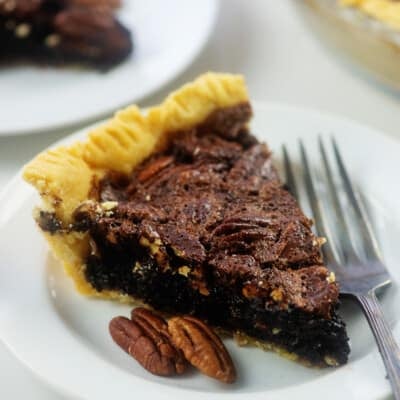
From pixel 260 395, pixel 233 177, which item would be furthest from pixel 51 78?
pixel 260 395

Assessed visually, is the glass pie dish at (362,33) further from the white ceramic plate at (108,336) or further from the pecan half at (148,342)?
the pecan half at (148,342)

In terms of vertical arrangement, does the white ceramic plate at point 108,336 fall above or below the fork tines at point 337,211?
below

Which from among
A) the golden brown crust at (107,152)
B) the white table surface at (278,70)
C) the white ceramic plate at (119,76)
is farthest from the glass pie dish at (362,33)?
the golden brown crust at (107,152)

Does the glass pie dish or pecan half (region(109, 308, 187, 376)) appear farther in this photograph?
the glass pie dish

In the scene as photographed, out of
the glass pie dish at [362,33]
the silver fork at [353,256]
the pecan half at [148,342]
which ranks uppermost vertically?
the glass pie dish at [362,33]

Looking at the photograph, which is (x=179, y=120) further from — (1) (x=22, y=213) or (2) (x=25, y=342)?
(2) (x=25, y=342)

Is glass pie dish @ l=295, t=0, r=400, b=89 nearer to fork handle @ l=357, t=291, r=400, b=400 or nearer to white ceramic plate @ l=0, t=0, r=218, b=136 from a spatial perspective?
white ceramic plate @ l=0, t=0, r=218, b=136

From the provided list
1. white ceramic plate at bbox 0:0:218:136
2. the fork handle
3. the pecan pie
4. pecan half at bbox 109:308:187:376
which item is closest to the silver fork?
the fork handle
